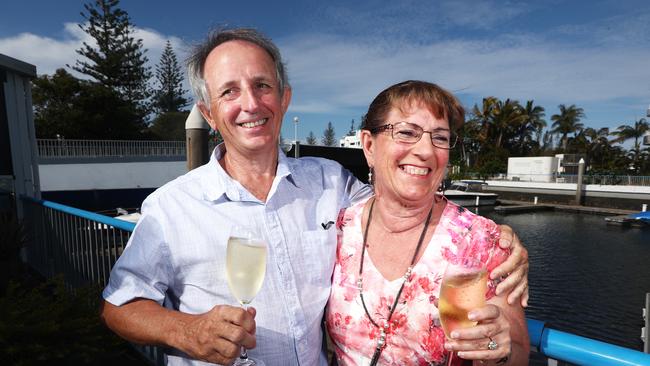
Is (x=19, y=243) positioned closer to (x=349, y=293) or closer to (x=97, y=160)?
(x=349, y=293)

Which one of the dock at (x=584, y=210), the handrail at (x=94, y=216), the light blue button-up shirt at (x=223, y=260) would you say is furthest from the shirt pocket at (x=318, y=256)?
→ the dock at (x=584, y=210)

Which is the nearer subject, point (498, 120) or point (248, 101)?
point (248, 101)

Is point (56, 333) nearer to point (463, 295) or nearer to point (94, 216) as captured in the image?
point (94, 216)

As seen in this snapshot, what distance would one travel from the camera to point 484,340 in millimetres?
1052

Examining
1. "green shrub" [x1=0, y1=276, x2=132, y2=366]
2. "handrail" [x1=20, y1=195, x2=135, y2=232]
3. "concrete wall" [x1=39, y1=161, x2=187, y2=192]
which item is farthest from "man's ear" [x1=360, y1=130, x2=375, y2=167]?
"concrete wall" [x1=39, y1=161, x2=187, y2=192]

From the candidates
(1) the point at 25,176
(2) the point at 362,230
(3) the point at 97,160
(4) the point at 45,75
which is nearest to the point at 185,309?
(2) the point at 362,230

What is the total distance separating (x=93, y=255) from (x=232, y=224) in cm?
298

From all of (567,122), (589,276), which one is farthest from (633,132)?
(589,276)

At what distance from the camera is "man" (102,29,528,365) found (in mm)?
1400

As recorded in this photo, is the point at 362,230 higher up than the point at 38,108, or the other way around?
the point at 38,108

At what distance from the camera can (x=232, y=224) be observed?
60.1 inches

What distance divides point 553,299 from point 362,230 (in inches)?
553

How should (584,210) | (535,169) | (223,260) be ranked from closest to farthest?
(223,260)
(584,210)
(535,169)

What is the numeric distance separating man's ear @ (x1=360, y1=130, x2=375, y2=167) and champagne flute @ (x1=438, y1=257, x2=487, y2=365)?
2.63 feet
